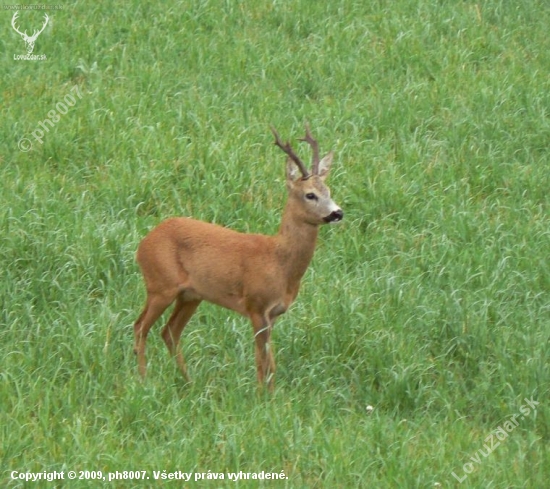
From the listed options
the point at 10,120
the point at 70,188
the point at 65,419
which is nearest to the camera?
the point at 65,419

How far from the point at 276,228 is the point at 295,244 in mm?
1773

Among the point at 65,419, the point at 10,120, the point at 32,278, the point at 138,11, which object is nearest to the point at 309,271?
the point at 32,278

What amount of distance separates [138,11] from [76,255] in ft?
16.6

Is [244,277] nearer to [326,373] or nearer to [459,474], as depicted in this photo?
[326,373]

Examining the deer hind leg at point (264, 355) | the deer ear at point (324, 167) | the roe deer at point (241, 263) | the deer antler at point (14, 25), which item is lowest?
the deer antler at point (14, 25)

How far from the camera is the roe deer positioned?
23.3 ft

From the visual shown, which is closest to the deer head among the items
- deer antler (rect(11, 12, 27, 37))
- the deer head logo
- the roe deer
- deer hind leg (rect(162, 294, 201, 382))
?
the roe deer

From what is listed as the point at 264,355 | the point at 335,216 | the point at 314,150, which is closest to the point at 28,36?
the point at 314,150

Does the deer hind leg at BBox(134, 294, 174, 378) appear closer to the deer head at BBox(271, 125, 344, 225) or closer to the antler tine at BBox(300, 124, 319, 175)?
the deer head at BBox(271, 125, 344, 225)

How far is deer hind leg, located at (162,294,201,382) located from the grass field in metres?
0.11

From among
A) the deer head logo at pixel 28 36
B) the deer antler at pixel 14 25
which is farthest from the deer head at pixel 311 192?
Result: the deer antler at pixel 14 25

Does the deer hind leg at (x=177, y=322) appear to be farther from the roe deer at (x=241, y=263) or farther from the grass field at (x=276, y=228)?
the grass field at (x=276, y=228)

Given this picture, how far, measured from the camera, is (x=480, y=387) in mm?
7004

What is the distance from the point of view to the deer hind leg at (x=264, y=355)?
6.95m
